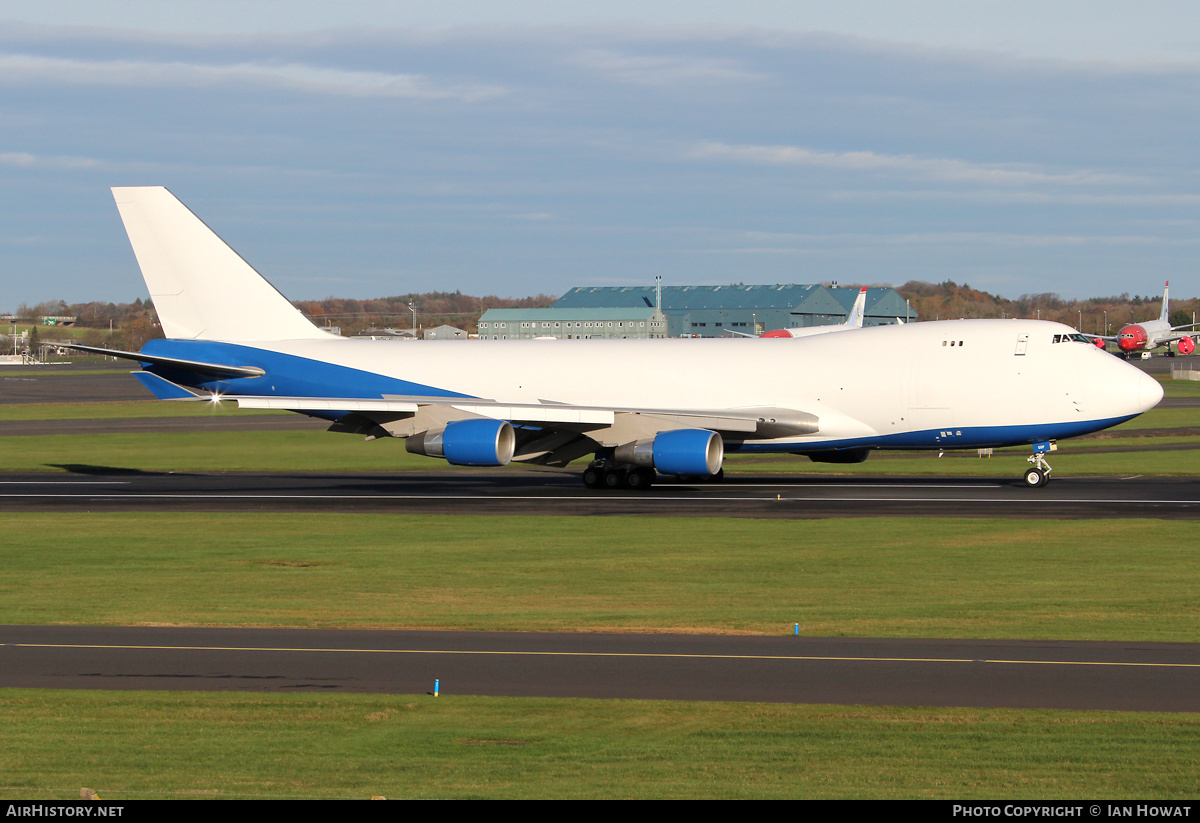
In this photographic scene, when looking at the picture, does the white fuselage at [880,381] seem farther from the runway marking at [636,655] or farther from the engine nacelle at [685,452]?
the runway marking at [636,655]

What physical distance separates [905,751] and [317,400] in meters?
29.9

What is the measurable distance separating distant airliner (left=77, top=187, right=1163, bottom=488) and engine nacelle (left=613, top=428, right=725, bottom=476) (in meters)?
0.05

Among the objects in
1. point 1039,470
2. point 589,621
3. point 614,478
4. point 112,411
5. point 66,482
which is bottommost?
point 112,411

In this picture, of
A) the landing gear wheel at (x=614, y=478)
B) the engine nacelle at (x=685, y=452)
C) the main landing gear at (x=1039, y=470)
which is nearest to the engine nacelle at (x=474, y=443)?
the landing gear wheel at (x=614, y=478)

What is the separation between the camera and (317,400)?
3906cm

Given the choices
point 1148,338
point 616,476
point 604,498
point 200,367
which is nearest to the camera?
point 604,498

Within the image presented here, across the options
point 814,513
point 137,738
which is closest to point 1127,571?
point 814,513

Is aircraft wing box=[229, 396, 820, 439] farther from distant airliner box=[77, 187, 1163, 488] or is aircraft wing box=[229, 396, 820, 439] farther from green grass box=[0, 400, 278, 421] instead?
green grass box=[0, 400, 278, 421]

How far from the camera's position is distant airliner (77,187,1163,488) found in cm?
3728

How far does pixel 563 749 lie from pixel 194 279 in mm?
35734

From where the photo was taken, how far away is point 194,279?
4400 cm

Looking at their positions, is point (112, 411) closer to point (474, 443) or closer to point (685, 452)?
point (474, 443)

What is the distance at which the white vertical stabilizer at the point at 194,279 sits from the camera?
43.7 meters

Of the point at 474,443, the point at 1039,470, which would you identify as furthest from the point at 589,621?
the point at 1039,470
